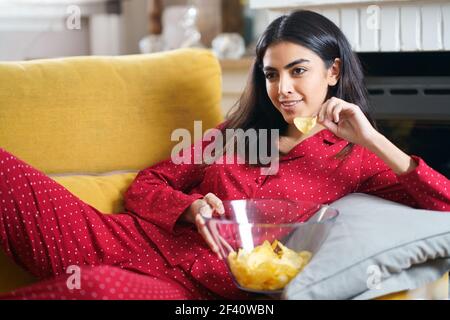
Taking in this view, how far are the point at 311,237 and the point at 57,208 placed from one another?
0.59m

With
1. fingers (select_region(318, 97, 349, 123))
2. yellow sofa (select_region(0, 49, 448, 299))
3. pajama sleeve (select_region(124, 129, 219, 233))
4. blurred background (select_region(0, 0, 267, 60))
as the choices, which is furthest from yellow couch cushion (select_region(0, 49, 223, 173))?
blurred background (select_region(0, 0, 267, 60))

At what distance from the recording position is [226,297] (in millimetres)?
1593

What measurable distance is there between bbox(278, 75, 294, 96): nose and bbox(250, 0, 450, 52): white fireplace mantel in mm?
687

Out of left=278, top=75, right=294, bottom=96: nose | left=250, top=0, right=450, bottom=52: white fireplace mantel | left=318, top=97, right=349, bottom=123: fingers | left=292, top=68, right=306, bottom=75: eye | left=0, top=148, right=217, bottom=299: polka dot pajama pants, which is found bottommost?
left=0, top=148, right=217, bottom=299: polka dot pajama pants

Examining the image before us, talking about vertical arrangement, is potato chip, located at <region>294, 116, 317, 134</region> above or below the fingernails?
above

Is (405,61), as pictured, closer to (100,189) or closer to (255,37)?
(255,37)

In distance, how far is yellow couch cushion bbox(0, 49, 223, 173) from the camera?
185 cm

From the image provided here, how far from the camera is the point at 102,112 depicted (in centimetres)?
193

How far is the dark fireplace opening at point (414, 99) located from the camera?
2199 mm

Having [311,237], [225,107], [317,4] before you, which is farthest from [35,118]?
[225,107]

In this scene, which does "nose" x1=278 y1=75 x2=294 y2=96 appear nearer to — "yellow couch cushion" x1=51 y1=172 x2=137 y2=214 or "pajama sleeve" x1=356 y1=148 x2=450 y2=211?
"pajama sleeve" x1=356 y1=148 x2=450 y2=211

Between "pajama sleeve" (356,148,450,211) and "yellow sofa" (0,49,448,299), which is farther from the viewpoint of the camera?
"yellow sofa" (0,49,448,299)
